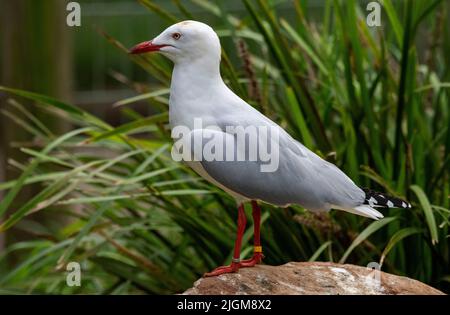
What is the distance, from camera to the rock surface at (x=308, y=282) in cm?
296

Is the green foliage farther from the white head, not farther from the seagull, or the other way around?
the white head

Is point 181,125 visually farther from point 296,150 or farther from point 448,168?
point 448,168

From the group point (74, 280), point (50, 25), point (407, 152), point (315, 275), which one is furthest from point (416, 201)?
point (50, 25)

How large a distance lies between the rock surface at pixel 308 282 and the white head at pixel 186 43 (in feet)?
2.19

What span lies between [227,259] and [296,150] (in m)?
0.86

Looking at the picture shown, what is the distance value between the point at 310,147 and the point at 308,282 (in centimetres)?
73

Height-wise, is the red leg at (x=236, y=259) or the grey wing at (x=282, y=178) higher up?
the grey wing at (x=282, y=178)

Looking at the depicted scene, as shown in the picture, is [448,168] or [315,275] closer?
[315,275]

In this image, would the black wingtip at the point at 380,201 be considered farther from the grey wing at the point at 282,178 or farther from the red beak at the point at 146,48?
the red beak at the point at 146,48

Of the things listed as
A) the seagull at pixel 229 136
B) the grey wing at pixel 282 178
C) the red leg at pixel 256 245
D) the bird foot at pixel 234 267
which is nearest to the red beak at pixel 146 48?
the seagull at pixel 229 136

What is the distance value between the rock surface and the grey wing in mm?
249

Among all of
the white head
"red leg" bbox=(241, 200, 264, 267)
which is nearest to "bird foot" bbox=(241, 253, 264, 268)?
"red leg" bbox=(241, 200, 264, 267)

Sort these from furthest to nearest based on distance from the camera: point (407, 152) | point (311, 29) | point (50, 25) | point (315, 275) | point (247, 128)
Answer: point (50, 25), point (311, 29), point (407, 152), point (315, 275), point (247, 128)

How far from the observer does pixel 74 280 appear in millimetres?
3801
